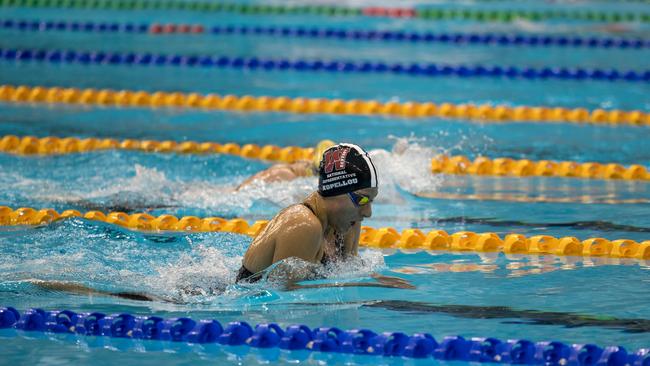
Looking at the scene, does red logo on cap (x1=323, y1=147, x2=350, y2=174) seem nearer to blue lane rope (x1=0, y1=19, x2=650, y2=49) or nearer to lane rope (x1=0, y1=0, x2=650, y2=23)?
blue lane rope (x1=0, y1=19, x2=650, y2=49)

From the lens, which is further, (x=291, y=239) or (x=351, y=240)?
(x=351, y=240)

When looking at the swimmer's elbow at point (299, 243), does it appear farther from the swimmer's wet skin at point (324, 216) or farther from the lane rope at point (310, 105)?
the lane rope at point (310, 105)

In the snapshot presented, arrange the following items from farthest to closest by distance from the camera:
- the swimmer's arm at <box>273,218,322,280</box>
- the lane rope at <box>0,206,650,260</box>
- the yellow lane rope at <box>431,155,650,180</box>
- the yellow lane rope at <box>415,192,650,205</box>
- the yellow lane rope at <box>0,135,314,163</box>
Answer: the yellow lane rope at <box>0,135,314,163</box>
the yellow lane rope at <box>431,155,650,180</box>
the yellow lane rope at <box>415,192,650,205</box>
the lane rope at <box>0,206,650,260</box>
the swimmer's arm at <box>273,218,322,280</box>

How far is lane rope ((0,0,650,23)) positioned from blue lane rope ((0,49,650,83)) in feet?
9.31

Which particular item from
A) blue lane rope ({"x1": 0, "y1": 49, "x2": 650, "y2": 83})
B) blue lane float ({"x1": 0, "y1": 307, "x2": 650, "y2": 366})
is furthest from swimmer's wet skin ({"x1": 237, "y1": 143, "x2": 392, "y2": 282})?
blue lane rope ({"x1": 0, "y1": 49, "x2": 650, "y2": 83})

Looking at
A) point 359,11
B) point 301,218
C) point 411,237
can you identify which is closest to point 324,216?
point 301,218

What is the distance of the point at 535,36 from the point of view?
468 inches

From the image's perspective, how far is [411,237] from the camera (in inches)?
222

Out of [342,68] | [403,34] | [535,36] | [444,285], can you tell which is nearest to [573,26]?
[535,36]

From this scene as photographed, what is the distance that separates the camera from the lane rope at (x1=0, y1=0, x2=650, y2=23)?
13141 millimetres

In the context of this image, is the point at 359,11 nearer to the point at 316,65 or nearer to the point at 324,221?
the point at 316,65

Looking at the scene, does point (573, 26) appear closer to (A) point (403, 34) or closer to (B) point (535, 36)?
(B) point (535, 36)

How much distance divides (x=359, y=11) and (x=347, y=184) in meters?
9.71

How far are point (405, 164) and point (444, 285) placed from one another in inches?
84.7
